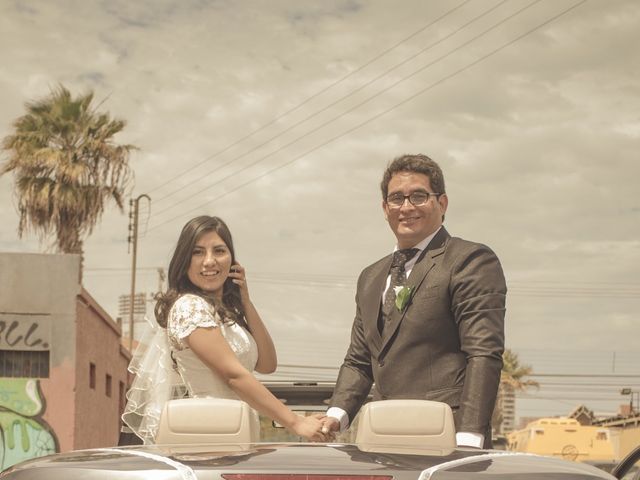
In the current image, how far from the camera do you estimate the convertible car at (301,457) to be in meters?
2.87

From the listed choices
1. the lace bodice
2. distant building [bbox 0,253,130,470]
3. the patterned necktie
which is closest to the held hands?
the lace bodice

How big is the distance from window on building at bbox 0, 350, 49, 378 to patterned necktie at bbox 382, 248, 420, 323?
18.6 meters

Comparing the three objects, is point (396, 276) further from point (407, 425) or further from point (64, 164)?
point (64, 164)

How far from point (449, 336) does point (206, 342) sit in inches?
44.6

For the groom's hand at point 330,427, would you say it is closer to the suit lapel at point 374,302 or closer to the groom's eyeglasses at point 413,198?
the suit lapel at point 374,302

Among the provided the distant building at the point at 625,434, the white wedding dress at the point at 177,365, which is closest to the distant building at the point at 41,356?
the white wedding dress at the point at 177,365

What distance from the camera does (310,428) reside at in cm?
521

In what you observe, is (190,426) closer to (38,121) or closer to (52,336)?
(52,336)

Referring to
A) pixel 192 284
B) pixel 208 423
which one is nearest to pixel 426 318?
pixel 192 284

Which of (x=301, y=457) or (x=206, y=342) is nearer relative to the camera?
(x=301, y=457)

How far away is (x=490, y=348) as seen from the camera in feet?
16.0

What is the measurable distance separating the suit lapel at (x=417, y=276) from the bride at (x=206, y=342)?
53cm

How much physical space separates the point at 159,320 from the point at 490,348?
66.3 inches

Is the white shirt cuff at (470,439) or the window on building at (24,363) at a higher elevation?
the window on building at (24,363)
